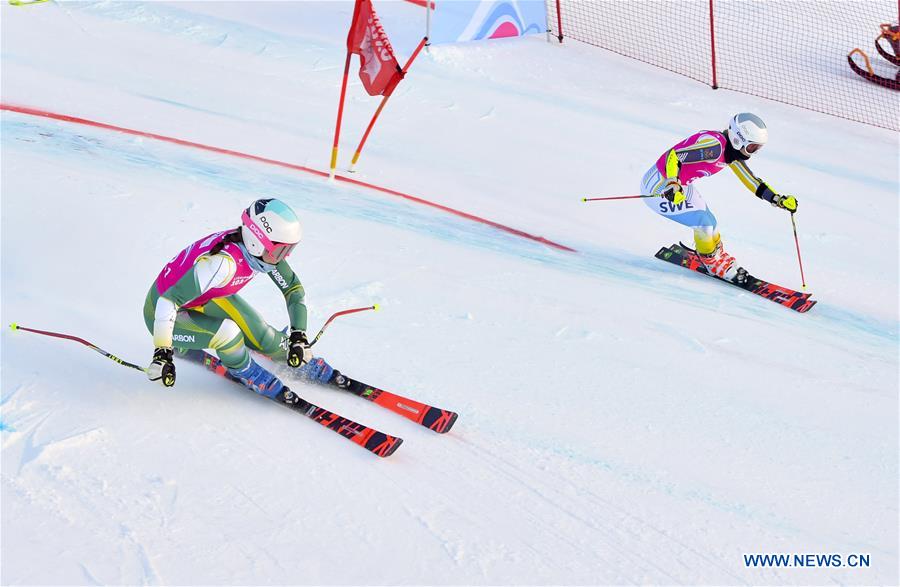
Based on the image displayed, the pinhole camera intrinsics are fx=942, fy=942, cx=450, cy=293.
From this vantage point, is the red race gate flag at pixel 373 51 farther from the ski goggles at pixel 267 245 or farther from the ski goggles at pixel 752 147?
the ski goggles at pixel 267 245

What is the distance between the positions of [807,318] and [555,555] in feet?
10.3

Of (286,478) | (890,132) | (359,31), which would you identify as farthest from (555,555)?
(890,132)

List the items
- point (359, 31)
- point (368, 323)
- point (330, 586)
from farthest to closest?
point (359, 31) < point (368, 323) < point (330, 586)

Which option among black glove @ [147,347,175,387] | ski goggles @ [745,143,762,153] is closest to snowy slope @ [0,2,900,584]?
black glove @ [147,347,175,387]

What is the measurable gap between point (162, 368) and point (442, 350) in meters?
1.58

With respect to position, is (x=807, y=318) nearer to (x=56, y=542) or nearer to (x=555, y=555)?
(x=555, y=555)

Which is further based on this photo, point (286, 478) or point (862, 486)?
point (862, 486)

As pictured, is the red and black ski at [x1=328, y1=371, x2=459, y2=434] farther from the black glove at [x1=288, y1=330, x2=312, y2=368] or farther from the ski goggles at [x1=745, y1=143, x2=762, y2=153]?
the ski goggles at [x1=745, y1=143, x2=762, y2=153]

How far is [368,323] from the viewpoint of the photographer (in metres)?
4.90

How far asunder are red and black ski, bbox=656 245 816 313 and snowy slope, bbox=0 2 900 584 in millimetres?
101

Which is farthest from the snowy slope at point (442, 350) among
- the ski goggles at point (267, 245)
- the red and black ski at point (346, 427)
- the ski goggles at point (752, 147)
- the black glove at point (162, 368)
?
the ski goggles at point (752, 147)

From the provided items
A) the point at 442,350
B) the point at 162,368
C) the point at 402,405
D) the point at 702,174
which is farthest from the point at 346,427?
the point at 702,174

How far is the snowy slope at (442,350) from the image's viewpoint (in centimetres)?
338

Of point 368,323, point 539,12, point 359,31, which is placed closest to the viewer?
point 368,323
